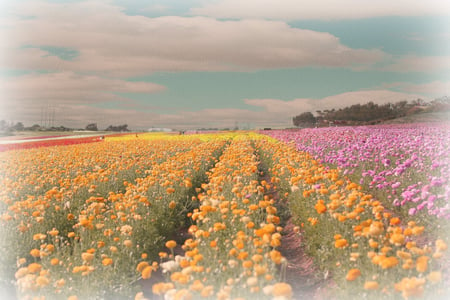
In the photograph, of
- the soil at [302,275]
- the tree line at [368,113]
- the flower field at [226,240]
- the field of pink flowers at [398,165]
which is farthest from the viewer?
the tree line at [368,113]

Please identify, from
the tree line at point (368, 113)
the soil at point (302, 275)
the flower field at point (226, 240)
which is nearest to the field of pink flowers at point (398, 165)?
the flower field at point (226, 240)

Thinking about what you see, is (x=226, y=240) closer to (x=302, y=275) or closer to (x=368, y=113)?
(x=302, y=275)

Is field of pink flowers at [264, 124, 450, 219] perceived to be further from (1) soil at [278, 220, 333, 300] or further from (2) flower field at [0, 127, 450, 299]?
(1) soil at [278, 220, 333, 300]

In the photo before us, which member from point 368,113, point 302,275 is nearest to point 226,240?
point 302,275

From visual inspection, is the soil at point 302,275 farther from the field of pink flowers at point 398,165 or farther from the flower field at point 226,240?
the field of pink flowers at point 398,165

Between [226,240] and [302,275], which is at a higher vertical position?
[226,240]

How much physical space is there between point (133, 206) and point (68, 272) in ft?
6.34

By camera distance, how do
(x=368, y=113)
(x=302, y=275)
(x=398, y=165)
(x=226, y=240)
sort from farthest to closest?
(x=368, y=113) → (x=398, y=165) → (x=302, y=275) → (x=226, y=240)

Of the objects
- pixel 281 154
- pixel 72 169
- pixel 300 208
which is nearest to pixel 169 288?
pixel 300 208

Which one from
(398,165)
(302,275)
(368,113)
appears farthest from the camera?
(368,113)

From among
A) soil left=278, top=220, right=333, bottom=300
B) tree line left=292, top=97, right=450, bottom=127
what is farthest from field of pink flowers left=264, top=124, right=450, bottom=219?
tree line left=292, top=97, right=450, bottom=127

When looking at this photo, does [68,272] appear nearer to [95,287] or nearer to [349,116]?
[95,287]

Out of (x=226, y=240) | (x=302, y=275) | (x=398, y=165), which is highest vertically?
(x=398, y=165)

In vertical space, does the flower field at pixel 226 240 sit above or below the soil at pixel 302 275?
above
